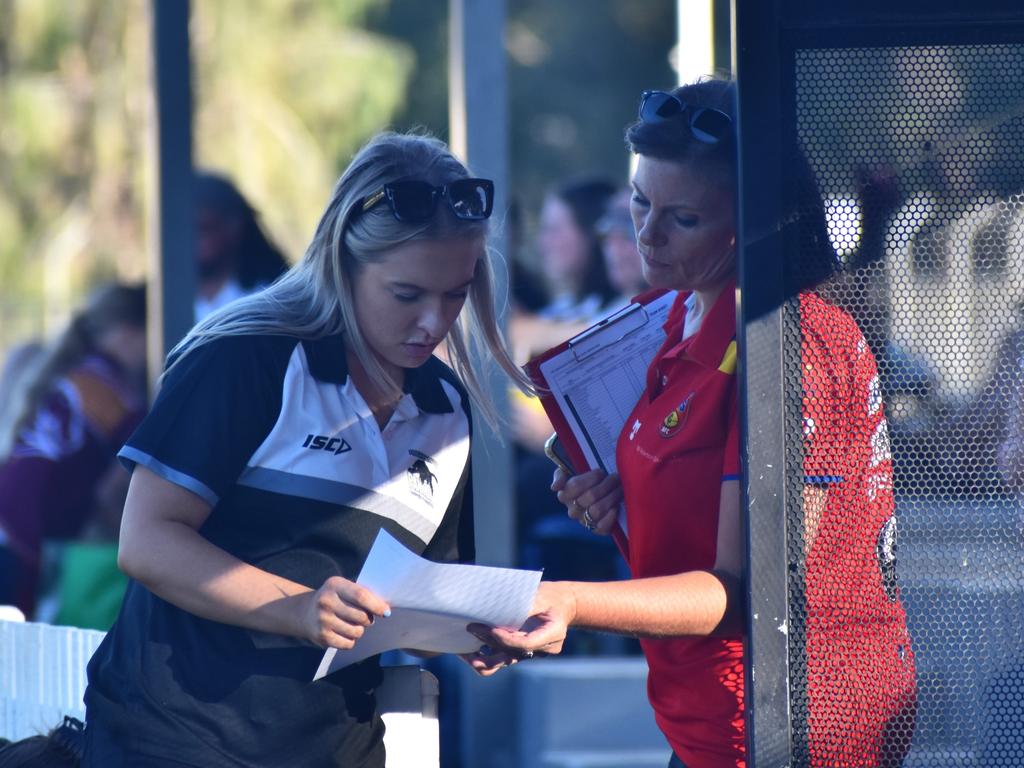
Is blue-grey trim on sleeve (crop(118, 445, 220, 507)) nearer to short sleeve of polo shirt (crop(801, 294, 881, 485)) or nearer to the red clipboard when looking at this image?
the red clipboard

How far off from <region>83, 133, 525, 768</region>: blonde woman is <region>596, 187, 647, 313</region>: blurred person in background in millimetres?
3704

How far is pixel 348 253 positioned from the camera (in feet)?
8.30

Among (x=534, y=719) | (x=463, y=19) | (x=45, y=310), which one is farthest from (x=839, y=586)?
(x=45, y=310)

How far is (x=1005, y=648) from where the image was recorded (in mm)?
2184

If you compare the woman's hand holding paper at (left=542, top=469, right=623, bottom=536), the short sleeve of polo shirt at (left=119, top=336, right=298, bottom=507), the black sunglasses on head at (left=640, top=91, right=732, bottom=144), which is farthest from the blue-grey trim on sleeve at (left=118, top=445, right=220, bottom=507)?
the black sunglasses on head at (left=640, top=91, right=732, bottom=144)

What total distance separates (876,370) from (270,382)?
0.92m

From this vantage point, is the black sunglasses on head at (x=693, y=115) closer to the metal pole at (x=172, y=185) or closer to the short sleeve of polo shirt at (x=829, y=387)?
the short sleeve of polo shirt at (x=829, y=387)

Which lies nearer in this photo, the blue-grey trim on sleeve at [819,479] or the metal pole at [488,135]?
the blue-grey trim on sleeve at [819,479]

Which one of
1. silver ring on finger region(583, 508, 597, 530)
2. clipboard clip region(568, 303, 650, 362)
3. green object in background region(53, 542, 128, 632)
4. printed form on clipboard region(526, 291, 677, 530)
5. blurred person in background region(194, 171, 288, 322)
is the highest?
blurred person in background region(194, 171, 288, 322)

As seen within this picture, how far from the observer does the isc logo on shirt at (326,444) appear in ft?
7.72

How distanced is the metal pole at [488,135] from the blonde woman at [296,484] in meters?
2.97

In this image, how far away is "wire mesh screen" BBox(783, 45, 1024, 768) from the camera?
2.15 metres

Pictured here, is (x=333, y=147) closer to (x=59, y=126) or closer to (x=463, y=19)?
(x=59, y=126)

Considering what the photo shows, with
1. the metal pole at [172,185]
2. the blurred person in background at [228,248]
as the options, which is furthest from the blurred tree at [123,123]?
the metal pole at [172,185]
